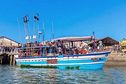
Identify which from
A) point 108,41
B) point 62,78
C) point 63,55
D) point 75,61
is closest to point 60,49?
point 63,55

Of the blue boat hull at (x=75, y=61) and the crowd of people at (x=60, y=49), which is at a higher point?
the crowd of people at (x=60, y=49)

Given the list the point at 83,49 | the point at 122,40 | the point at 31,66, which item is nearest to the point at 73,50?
the point at 83,49

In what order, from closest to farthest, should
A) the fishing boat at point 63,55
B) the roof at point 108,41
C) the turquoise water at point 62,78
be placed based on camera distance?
the turquoise water at point 62,78
the fishing boat at point 63,55
the roof at point 108,41

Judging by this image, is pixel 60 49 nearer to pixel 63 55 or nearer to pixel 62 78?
pixel 63 55

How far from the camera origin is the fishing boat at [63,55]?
2231 inches

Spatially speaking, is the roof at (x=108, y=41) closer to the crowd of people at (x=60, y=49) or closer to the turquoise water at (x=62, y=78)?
the crowd of people at (x=60, y=49)

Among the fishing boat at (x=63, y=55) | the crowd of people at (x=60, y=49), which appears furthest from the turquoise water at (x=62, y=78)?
the crowd of people at (x=60, y=49)

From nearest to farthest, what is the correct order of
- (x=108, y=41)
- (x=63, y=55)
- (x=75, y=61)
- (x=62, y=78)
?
(x=62, y=78) < (x=75, y=61) < (x=63, y=55) < (x=108, y=41)

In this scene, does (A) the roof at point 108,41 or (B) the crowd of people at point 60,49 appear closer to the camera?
(B) the crowd of people at point 60,49

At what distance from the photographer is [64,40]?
61344 millimetres

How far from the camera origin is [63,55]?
5891cm

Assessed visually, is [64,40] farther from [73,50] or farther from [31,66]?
[31,66]

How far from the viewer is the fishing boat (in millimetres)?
56656

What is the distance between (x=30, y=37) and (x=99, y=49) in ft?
66.9
